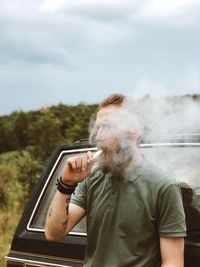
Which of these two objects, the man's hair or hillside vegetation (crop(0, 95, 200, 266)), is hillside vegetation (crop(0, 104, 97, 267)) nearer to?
hillside vegetation (crop(0, 95, 200, 266))

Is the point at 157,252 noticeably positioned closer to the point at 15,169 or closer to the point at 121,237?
the point at 121,237

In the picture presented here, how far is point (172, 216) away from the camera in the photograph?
2373 mm

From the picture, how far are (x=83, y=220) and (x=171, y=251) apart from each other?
104cm

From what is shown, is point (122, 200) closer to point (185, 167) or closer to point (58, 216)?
point (58, 216)

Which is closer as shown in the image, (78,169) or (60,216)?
(78,169)

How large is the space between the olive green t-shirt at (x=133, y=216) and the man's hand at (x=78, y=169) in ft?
0.35

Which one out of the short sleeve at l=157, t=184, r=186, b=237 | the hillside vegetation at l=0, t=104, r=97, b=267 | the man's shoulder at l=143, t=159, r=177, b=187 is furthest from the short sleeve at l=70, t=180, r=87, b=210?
the hillside vegetation at l=0, t=104, r=97, b=267

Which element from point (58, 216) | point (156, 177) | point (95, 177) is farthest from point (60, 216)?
point (156, 177)

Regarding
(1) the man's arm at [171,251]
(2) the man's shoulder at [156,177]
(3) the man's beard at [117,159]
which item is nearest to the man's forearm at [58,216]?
(3) the man's beard at [117,159]

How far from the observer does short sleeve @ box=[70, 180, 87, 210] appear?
2.66 meters

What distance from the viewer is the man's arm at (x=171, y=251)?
238 cm

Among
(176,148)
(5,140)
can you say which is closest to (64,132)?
(5,140)

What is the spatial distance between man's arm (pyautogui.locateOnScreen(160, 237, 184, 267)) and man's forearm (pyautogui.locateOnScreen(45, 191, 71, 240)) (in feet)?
1.53

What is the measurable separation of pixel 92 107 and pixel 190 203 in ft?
52.1
